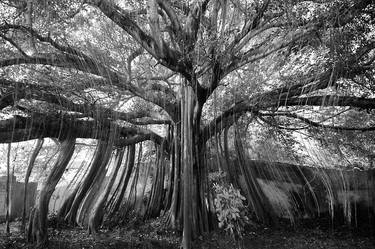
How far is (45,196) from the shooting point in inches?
148

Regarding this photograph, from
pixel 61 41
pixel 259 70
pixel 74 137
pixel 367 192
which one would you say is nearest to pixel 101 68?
pixel 61 41

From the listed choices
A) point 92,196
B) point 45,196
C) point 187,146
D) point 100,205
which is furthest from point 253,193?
point 45,196

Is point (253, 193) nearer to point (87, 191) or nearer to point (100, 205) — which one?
point (100, 205)

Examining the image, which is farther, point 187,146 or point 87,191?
point 87,191

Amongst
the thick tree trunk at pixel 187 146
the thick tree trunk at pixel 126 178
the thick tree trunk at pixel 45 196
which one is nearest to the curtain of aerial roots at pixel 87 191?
the thick tree trunk at pixel 126 178

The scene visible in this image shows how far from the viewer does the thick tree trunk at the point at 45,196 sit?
3.63 metres

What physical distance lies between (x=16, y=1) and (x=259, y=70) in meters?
2.97

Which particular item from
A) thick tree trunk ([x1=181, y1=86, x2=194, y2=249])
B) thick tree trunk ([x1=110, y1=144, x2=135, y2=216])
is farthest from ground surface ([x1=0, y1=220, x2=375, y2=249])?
thick tree trunk ([x1=181, y1=86, x2=194, y2=249])

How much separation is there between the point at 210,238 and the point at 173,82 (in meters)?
2.57

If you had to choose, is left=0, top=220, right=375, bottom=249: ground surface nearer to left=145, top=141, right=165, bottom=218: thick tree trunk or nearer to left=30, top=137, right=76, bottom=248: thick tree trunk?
left=30, top=137, right=76, bottom=248: thick tree trunk

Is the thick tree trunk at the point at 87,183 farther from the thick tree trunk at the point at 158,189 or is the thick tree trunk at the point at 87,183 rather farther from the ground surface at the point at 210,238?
the thick tree trunk at the point at 158,189

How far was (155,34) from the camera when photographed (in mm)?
2459

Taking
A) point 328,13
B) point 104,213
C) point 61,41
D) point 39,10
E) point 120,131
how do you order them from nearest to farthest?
point 39,10 < point 328,13 < point 61,41 < point 120,131 < point 104,213

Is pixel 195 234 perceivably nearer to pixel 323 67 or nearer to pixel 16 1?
pixel 323 67
